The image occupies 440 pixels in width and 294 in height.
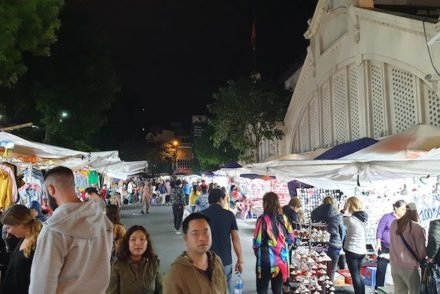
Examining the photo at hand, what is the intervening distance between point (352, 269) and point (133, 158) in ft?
137

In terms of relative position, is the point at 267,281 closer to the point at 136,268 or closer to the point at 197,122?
the point at 136,268

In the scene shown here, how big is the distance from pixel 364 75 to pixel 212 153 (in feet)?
86.8

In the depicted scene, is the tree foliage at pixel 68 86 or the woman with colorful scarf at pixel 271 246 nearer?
the woman with colorful scarf at pixel 271 246

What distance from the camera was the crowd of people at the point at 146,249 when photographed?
9.14 ft

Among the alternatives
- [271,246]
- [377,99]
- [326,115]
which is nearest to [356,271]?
[271,246]

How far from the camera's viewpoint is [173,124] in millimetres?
109688

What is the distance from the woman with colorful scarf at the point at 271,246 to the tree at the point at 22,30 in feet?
19.4

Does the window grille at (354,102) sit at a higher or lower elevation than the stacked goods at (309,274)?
higher

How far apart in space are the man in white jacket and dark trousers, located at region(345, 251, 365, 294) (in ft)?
19.0

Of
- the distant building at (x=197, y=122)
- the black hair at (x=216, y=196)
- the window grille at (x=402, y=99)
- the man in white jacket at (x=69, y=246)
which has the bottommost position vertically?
the man in white jacket at (x=69, y=246)

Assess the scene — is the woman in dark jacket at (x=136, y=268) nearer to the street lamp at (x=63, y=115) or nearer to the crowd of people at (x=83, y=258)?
the crowd of people at (x=83, y=258)

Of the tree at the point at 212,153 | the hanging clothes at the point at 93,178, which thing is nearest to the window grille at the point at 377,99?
the hanging clothes at the point at 93,178

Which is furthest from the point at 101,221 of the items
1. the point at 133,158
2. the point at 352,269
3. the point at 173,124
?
the point at 173,124

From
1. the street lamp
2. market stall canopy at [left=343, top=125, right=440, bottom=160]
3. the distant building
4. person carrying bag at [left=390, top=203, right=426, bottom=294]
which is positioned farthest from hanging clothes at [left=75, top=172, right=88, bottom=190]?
the distant building
